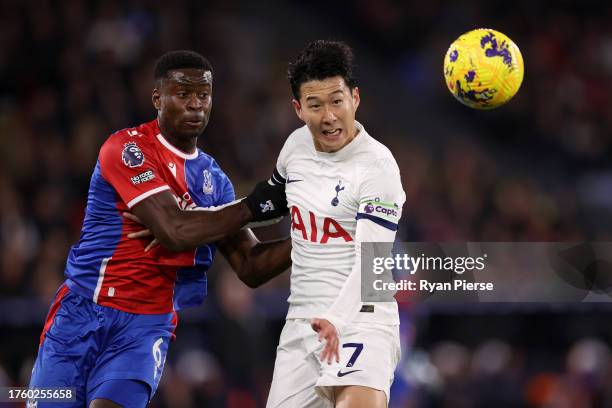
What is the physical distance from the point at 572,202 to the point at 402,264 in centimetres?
588

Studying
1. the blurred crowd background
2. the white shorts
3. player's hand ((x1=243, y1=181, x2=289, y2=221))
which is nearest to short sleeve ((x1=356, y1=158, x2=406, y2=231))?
the white shorts

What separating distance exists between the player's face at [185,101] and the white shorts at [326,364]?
1.25m

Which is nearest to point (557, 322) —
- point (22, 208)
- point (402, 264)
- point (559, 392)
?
point (559, 392)

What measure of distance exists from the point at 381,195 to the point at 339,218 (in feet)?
0.87

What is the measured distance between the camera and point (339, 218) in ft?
16.1

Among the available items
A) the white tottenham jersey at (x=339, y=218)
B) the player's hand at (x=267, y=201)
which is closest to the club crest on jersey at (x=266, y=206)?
the player's hand at (x=267, y=201)

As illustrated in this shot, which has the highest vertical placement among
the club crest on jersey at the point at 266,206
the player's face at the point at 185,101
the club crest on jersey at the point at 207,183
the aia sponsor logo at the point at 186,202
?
the player's face at the point at 185,101

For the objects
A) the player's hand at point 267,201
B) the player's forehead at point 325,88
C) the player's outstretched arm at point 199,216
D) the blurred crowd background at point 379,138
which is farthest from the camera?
the blurred crowd background at point 379,138

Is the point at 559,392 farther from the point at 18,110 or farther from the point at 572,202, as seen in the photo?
the point at 18,110

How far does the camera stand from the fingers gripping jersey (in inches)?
210

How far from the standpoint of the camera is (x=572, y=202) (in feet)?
38.4

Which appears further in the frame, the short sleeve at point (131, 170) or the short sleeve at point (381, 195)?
the short sleeve at point (131, 170)

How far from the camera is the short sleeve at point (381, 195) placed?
4.73 metres

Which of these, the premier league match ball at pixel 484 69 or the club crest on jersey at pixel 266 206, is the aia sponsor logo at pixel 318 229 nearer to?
the club crest on jersey at pixel 266 206
